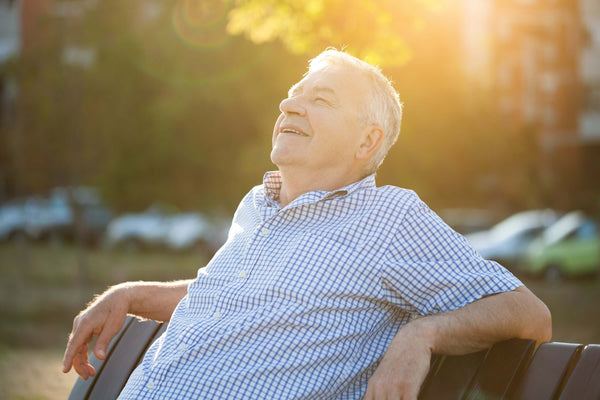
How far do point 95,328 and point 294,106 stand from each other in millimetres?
1038

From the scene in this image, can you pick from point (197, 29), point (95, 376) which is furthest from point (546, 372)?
point (197, 29)

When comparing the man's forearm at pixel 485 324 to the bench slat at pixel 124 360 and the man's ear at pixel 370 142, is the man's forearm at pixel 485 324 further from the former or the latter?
the bench slat at pixel 124 360

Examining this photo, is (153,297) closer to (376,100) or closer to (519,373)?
(376,100)

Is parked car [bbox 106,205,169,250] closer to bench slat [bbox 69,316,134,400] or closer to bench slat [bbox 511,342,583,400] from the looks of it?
bench slat [bbox 69,316,134,400]

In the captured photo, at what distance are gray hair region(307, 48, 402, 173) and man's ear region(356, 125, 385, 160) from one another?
2 centimetres

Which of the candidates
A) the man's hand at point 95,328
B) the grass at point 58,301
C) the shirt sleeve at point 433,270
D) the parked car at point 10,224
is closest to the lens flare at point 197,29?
the grass at point 58,301

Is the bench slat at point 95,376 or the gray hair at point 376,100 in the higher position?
the gray hair at point 376,100

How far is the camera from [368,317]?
245cm

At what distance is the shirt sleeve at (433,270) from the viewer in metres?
2.28

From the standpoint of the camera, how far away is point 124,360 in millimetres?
2951

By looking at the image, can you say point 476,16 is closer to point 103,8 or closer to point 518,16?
point 518,16

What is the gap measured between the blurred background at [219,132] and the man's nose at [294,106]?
4.67 metres

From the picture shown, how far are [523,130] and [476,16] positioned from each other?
10528 mm

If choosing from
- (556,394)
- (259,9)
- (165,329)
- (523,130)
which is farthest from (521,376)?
(523,130)
